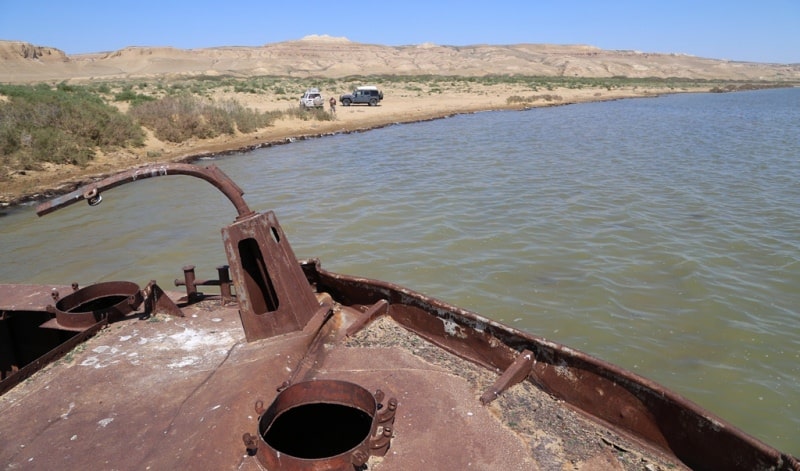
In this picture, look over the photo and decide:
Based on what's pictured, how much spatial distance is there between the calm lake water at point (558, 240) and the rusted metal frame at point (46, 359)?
447cm

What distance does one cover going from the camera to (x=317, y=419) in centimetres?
315

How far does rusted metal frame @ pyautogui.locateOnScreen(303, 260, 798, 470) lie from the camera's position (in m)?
2.59

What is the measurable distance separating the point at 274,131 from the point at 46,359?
74.6 feet

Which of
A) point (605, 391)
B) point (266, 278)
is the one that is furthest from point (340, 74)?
point (605, 391)

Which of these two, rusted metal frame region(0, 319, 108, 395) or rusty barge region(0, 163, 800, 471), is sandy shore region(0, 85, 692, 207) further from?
rusty barge region(0, 163, 800, 471)

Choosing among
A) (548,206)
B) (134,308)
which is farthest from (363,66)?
(134,308)

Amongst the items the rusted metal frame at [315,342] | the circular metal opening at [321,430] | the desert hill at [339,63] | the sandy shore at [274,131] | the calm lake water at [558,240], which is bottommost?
the calm lake water at [558,240]

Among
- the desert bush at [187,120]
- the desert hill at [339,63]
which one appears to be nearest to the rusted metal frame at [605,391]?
the desert bush at [187,120]

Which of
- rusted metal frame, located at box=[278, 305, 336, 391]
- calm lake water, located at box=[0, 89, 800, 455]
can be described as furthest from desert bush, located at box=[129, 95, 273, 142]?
rusted metal frame, located at box=[278, 305, 336, 391]

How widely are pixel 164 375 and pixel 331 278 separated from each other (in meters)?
1.75

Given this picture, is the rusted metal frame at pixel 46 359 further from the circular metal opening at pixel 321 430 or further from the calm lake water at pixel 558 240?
the calm lake water at pixel 558 240

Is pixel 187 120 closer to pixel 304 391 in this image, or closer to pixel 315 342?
pixel 315 342

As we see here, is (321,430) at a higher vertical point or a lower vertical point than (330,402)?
lower

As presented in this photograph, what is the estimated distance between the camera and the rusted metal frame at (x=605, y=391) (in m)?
2.59
